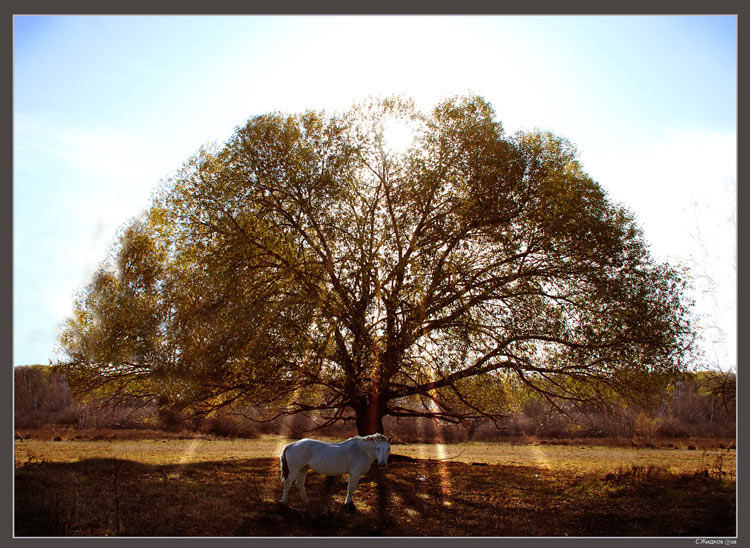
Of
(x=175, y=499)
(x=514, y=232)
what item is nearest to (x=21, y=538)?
(x=175, y=499)

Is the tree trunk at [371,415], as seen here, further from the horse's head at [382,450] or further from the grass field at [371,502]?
the horse's head at [382,450]

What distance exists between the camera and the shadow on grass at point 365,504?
11.2 m

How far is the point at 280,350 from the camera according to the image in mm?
16203

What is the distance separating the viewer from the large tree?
1705cm

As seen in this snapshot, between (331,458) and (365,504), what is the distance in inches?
80.8

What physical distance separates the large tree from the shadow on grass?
128 inches

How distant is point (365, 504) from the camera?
44.7 ft

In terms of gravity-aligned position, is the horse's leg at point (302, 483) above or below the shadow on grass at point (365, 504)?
above

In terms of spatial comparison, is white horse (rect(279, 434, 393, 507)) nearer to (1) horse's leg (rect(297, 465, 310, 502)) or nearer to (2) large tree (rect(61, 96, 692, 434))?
(1) horse's leg (rect(297, 465, 310, 502))

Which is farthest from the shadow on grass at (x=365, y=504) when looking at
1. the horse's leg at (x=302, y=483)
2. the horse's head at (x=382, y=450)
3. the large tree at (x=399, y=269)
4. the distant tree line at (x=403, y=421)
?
the distant tree line at (x=403, y=421)

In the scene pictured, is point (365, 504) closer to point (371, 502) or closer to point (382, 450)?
point (371, 502)

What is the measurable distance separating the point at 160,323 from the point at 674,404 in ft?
174

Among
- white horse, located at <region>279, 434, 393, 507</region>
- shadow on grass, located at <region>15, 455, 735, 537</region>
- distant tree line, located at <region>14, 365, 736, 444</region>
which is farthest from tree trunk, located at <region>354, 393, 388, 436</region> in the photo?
distant tree line, located at <region>14, 365, 736, 444</region>

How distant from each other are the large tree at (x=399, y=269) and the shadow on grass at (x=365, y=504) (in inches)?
128
